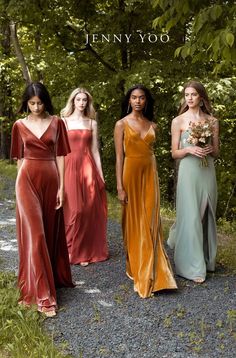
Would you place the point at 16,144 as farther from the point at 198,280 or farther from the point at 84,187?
the point at 198,280

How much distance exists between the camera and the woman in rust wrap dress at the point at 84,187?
6812mm

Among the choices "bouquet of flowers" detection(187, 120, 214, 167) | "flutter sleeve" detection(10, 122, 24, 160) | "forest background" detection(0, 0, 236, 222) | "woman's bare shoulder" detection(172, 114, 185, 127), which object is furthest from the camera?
"forest background" detection(0, 0, 236, 222)

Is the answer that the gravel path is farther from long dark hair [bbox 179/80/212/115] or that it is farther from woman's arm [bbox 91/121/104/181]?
Answer: long dark hair [bbox 179/80/212/115]

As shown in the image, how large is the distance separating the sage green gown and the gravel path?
0.70ft

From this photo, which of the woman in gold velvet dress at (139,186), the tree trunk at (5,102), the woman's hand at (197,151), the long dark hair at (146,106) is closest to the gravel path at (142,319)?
the woman in gold velvet dress at (139,186)

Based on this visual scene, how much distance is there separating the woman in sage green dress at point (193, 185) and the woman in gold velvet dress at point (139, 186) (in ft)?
1.40

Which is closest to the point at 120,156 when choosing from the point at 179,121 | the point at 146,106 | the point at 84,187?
the point at 146,106

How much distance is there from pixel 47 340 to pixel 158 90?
7.39 meters

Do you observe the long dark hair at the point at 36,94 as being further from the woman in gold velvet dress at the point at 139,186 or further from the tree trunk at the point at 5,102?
the tree trunk at the point at 5,102

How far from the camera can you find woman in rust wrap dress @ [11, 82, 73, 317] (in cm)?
486

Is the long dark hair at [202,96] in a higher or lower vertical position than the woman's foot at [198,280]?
higher

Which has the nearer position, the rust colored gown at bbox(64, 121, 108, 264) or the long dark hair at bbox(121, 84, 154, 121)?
the long dark hair at bbox(121, 84, 154, 121)

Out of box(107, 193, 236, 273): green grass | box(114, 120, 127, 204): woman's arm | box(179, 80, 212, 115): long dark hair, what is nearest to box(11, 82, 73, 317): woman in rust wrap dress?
box(114, 120, 127, 204): woman's arm

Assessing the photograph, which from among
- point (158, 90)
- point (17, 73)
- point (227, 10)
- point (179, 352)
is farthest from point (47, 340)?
point (17, 73)
